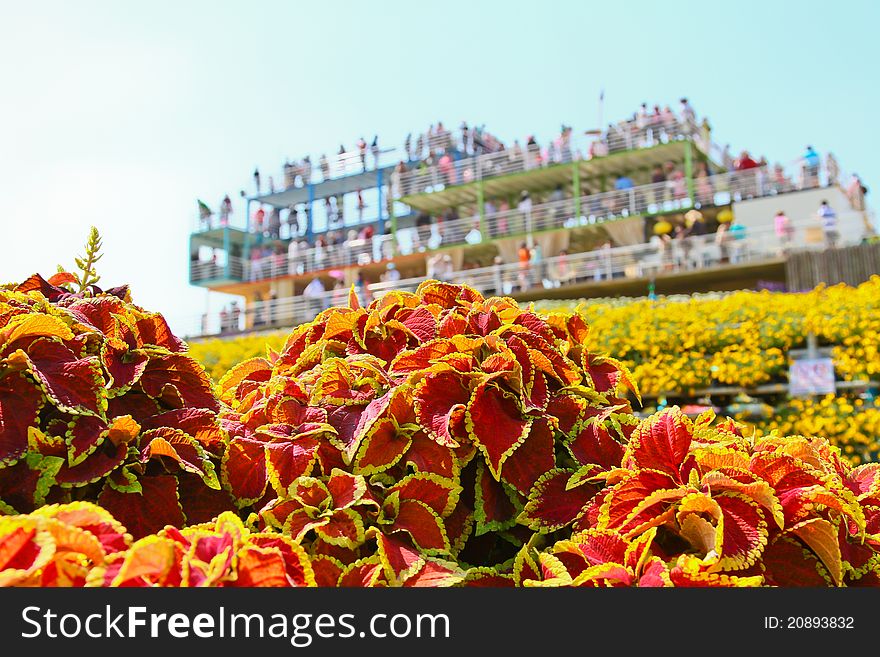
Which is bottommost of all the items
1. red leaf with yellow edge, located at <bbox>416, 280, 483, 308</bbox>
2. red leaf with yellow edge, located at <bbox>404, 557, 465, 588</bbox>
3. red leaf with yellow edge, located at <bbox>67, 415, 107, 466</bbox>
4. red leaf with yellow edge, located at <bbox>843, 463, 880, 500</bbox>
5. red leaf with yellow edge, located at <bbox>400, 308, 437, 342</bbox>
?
red leaf with yellow edge, located at <bbox>404, 557, 465, 588</bbox>

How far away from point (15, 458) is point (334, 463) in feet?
2.15

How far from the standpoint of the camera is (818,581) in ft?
5.44

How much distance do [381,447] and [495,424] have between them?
267 mm

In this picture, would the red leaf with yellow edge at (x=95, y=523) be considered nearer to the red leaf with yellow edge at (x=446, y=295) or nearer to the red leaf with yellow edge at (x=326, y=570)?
the red leaf with yellow edge at (x=326, y=570)

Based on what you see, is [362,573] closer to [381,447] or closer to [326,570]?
[326,570]

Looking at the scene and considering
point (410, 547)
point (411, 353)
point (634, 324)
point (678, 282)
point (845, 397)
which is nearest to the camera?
point (410, 547)

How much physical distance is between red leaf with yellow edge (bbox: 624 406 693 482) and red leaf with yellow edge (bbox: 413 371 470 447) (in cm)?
39

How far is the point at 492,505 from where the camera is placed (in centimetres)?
193

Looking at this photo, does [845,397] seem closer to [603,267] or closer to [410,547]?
[410,547]

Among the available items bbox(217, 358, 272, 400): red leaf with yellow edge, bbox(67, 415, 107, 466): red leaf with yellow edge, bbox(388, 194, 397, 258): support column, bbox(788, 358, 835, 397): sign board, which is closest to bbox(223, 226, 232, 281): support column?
bbox(388, 194, 397, 258): support column

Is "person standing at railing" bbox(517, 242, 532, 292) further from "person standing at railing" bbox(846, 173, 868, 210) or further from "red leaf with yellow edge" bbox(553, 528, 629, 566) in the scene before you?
"red leaf with yellow edge" bbox(553, 528, 629, 566)

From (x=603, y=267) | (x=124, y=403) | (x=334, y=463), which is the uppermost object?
(x=603, y=267)

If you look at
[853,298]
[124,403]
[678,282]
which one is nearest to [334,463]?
[124,403]

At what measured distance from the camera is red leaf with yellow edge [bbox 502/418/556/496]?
189 centimetres
